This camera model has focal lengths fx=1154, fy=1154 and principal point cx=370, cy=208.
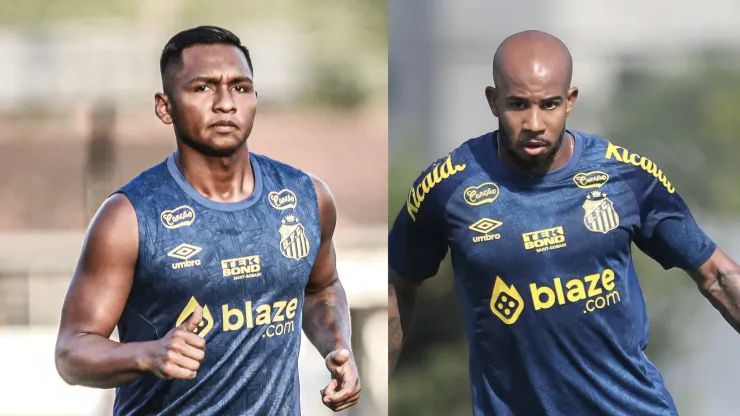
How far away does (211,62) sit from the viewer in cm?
374

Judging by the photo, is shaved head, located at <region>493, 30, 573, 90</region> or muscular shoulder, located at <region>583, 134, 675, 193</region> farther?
muscular shoulder, located at <region>583, 134, 675, 193</region>

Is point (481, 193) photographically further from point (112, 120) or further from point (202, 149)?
point (112, 120)

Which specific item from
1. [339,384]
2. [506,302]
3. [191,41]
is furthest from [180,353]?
[506,302]

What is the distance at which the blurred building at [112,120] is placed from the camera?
834 cm

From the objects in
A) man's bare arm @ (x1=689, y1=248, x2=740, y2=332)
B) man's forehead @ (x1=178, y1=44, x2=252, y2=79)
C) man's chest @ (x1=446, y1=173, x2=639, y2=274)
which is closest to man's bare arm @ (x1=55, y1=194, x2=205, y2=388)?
man's forehead @ (x1=178, y1=44, x2=252, y2=79)

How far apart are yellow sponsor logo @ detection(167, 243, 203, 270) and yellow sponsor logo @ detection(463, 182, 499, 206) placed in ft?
3.26

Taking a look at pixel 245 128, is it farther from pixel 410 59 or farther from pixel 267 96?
pixel 267 96

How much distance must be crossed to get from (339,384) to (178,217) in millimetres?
742

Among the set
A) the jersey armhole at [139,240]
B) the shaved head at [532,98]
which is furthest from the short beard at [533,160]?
the jersey armhole at [139,240]

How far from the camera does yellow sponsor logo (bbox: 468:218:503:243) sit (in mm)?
4027

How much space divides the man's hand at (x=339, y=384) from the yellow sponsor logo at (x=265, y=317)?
0.18 meters

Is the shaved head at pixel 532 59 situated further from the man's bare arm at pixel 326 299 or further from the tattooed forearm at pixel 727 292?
the tattooed forearm at pixel 727 292

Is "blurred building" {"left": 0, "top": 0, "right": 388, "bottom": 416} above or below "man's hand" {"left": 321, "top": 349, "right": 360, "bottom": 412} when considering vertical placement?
above

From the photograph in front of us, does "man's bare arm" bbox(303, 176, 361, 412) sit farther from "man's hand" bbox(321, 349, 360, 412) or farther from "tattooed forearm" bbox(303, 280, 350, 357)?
"man's hand" bbox(321, 349, 360, 412)
